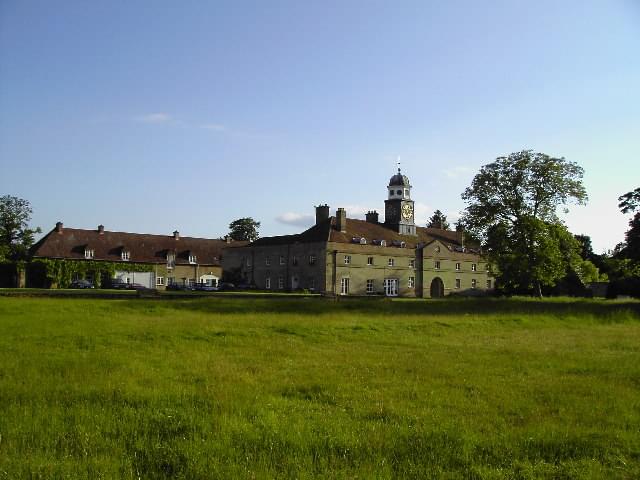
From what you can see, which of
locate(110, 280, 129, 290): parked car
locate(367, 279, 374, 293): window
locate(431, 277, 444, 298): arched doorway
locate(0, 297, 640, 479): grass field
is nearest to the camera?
locate(0, 297, 640, 479): grass field

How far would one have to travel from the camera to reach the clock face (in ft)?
266

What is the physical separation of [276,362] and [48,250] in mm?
62081

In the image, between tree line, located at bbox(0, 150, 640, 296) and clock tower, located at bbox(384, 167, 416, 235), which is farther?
clock tower, located at bbox(384, 167, 416, 235)

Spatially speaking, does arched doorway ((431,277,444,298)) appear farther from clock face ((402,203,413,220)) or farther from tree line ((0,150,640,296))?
tree line ((0,150,640,296))

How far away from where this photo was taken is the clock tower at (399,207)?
80.6m

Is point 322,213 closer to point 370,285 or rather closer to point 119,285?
point 370,285

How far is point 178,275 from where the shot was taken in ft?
263

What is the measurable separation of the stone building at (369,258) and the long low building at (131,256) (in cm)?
456

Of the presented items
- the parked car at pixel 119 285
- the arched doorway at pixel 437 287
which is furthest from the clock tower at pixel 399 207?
the parked car at pixel 119 285

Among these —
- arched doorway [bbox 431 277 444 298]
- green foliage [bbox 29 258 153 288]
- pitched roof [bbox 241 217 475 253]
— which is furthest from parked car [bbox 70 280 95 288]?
arched doorway [bbox 431 277 444 298]

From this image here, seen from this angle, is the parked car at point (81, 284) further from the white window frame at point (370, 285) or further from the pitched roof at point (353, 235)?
the white window frame at point (370, 285)

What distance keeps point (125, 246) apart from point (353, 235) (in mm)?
28708

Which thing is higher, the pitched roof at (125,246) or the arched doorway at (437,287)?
the pitched roof at (125,246)

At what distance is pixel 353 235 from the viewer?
237 ft
